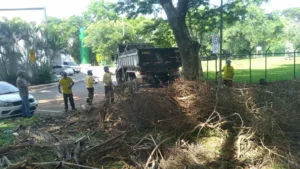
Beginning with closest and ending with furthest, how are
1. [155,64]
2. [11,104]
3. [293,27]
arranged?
1. [11,104]
2. [155,64]
3. [293,27]

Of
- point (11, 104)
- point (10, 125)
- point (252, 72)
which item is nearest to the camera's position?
point (10, 125)

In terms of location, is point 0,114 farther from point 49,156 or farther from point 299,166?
point 299,166

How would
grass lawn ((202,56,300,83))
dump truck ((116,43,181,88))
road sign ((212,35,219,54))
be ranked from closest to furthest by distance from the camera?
dump truck ((116,43,181,88)) < road sign ((212,35,219,54)) < grass lawn ((202,56,300,83))

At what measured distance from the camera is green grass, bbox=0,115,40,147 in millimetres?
7054

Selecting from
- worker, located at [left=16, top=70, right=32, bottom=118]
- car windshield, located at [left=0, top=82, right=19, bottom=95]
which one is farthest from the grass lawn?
car windshield, located at [left=0, top=82, right=19, bottom=95]

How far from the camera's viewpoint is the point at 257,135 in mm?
5773

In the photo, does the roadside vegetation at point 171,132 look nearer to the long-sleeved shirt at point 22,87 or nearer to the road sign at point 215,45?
the long-sleeved shirt at point 22,87

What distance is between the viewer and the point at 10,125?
895 cm

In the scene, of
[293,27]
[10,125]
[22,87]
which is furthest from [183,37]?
[293,27]

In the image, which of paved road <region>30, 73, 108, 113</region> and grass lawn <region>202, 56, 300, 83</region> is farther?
grass lawn <region>202, 56, 300, 83</region>

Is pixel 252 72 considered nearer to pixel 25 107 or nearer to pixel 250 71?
pixel 250 71

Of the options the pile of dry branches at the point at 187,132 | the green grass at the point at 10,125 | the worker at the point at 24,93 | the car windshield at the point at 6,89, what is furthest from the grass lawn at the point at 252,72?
the car windshield at the point at 6,89

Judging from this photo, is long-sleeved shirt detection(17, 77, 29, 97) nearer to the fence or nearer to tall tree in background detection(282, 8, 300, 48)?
the fence

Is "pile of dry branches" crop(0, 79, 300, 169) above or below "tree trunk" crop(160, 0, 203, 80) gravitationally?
below
